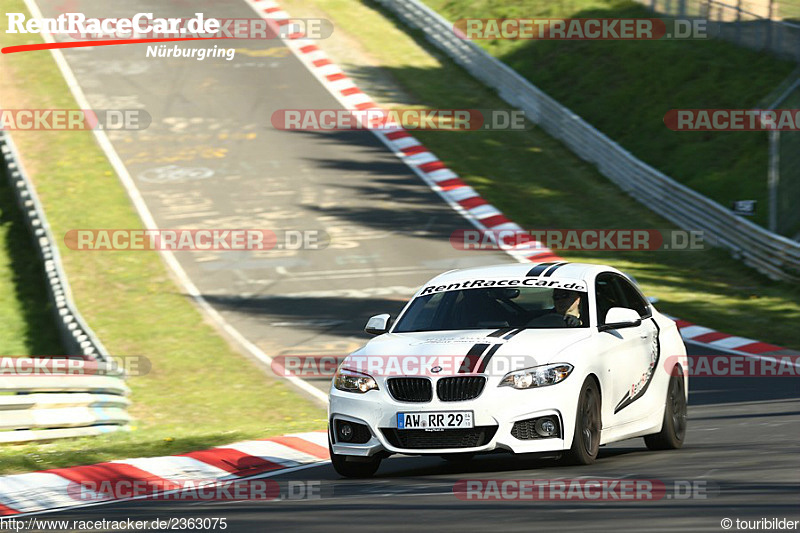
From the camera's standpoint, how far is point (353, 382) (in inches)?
396

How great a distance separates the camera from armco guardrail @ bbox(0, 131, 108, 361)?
1888cm

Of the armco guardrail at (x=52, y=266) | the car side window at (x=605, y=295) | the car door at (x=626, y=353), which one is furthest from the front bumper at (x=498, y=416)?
the armco guardrail at (x=52, y=266)

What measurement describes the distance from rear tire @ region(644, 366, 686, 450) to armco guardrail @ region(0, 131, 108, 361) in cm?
860

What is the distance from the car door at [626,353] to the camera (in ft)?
33.9

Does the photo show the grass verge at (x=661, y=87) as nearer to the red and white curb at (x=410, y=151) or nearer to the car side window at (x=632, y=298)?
the red and white curb at (x=410, y=151)

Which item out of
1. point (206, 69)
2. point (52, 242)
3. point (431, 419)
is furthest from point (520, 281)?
point (206, 69)

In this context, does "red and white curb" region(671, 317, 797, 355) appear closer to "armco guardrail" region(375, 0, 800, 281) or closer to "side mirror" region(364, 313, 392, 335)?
"armco guardrail" region(375, 0, 800, 281)

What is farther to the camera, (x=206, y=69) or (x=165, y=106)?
(x=206, y=69)

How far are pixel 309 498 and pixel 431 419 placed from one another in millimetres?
1138

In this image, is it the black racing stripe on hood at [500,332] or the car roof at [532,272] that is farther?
the car roof at [532,272]

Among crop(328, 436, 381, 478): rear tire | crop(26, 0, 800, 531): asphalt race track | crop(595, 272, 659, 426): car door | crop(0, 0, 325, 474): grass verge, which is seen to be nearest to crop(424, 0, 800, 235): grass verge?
crop(26, 0, 800, 531): asphalt race track

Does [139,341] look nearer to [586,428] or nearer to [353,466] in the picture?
[353,466]

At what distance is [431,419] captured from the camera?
955cm

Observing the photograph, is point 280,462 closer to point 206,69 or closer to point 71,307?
point 71,307
